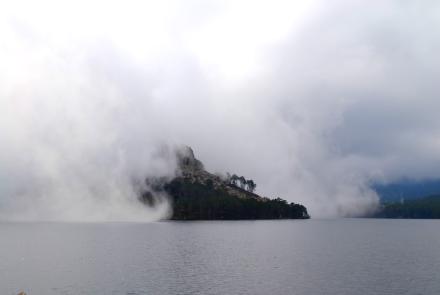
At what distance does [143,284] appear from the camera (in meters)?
90.7

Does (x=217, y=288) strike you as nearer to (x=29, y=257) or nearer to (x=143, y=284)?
(x=143, y=284)

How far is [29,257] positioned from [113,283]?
57627 mm

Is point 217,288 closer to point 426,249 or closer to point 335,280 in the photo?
point 335,280

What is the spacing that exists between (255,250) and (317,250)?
2182 centimetres

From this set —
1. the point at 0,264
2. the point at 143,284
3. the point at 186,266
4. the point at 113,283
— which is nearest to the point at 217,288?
the point at 143,284

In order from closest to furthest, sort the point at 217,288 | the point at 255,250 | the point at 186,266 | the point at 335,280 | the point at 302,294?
the point at 302,294 < the point at 217,288 < the point at 335,280 < the point at 186,266 < the point at 255,250

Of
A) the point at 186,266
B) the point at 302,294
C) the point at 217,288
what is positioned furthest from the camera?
the point at 186,266

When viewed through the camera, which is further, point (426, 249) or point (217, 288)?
point (426, 249)

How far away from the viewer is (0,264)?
121125mm

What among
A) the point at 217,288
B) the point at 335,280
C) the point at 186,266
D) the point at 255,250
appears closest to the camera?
the point at 217,288

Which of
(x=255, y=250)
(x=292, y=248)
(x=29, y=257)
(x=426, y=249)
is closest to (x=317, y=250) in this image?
(x=292, y=248)

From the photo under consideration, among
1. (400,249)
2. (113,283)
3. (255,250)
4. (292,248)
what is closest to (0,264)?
(113,283)

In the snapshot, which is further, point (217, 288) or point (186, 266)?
point (186, 266)

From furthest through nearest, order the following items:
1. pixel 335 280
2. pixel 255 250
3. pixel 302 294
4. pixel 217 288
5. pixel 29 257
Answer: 1. pixel 255 250
2. pixel 29 257
3. pixel 335 280
4. pixel 217 288
5. pixel 302 294
